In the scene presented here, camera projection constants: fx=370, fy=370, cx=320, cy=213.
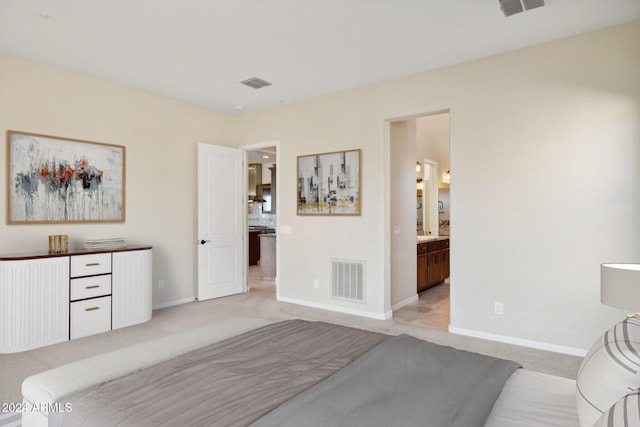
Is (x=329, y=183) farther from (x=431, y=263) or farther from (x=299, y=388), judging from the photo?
(x=299, y=388)

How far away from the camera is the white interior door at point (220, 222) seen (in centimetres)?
543

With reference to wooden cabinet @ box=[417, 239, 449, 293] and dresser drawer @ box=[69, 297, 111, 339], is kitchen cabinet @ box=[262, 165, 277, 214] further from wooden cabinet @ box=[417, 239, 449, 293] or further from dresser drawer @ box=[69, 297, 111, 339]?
dresser drawer @ box=[69, 297, 111, 339]

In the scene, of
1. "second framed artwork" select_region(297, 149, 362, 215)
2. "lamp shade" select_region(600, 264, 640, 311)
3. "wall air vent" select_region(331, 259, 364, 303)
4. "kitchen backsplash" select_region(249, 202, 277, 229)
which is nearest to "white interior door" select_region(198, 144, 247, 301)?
"second framed artwork" select_region(297, 149, 362, 215)

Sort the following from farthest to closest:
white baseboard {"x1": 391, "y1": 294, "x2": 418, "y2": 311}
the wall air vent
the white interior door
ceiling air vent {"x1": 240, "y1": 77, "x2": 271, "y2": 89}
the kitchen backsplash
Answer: the kitchen backsplash, the white interior door, white baseboard {"x1": 391, "y1": 294, "x2": 418, "y2": 311}, the wall air vent, ceiling air vent {"x1": 240, "y1": 77, "x2": 271, "y2": 89}

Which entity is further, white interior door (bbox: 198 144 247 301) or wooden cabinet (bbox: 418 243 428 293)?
wooden cabinet (bbox: 418 243 428 293)

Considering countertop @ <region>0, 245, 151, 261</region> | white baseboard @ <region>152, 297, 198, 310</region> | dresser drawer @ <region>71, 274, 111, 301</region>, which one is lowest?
white baseboard @ <region>152, 297, 198, 310</region>

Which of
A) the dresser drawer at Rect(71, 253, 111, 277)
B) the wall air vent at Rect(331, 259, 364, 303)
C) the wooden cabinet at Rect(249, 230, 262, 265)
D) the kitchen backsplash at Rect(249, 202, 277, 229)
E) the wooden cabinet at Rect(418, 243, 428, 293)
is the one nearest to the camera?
the dresser drawer at Rect(71, 253, 111, 277)

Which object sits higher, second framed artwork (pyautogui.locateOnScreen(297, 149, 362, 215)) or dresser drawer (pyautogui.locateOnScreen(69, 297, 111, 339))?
second framed artwork (pyautogui.locateOnScreen(297, 149, 362, 215))

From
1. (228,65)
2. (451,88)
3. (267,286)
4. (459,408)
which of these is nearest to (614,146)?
(451,88)

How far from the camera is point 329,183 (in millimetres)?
4965

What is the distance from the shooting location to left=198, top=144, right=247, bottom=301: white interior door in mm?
5434

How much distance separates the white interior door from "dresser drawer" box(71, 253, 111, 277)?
149cm

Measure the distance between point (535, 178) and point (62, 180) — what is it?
16.2 feet

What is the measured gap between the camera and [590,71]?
332 centimetres
